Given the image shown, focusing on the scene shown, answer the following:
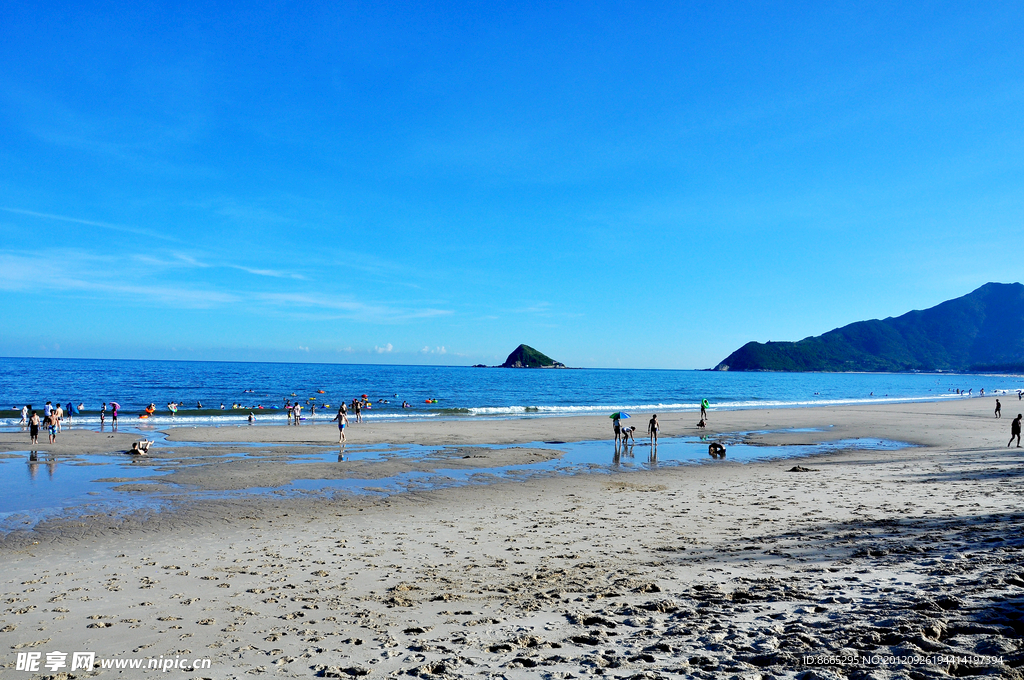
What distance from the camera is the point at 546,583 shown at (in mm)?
8016

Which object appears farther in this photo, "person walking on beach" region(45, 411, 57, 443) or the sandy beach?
"person walking on beach" region(45, 411, 57, 443)

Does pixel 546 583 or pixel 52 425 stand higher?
pixel 52 425

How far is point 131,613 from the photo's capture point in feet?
23.2

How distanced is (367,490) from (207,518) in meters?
4.66

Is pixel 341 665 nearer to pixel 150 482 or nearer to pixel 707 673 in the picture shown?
pixel 707 673

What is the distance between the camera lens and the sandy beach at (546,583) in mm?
5445

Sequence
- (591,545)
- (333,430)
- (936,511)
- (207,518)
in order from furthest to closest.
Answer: (333,430) → (207,518) → (936,511) → (591,545)

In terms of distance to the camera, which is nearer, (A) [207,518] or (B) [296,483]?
(A) [207,518]

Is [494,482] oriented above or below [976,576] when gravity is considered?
below

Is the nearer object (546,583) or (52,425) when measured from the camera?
(546,583)

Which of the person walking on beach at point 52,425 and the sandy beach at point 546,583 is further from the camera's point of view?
the person walking on beach at point 52,425

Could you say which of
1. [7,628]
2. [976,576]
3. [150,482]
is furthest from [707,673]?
[150,482]

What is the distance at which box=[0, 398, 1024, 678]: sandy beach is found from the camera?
5.45 meters

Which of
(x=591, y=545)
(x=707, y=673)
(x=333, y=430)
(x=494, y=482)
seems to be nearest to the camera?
(x=707, y=673)
